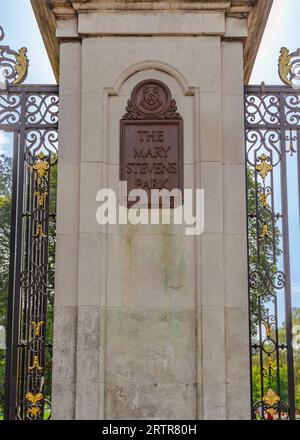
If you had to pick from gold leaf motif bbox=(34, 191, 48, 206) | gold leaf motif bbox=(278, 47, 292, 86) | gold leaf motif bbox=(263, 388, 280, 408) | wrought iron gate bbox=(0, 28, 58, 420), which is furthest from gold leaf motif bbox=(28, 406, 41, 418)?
gold leaf motif bbox=(278, 47, 292, 86)

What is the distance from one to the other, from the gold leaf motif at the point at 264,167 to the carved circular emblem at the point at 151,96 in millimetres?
1365

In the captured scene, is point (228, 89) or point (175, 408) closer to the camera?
point (175, 408)

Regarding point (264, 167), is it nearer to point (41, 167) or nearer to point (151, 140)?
point (151, 140)

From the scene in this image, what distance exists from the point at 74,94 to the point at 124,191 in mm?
1356

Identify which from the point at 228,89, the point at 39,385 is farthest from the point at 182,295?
the point at 228,89

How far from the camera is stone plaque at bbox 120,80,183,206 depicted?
681 centimetres

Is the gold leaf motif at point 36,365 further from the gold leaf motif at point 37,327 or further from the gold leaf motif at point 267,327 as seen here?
the gold leaf motif at point 267,327

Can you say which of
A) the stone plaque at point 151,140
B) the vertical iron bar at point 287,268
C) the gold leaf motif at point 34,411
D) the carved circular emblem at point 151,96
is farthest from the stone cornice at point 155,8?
the gold leaf motif at point 34,411

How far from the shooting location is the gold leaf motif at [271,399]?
6.75 meters

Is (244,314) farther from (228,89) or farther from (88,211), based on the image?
(228,89)

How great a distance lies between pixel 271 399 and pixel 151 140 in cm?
328

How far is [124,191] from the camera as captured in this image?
6.77 m

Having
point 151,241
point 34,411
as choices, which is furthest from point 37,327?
A: point 151,241

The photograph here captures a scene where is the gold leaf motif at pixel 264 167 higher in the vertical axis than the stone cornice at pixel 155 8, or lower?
lower
